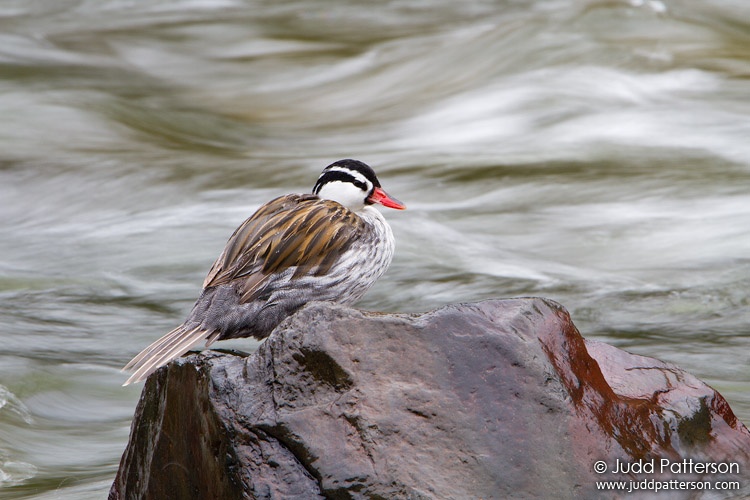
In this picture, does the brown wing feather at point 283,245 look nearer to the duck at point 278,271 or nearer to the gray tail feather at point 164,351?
the duck at point 278,271

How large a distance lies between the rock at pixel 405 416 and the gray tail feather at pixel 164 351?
87 centimetres

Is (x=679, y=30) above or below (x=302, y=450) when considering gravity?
above

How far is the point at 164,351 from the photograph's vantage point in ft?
17.5

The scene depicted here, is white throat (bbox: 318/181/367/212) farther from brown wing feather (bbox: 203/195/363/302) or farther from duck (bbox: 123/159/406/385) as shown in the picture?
brown wing feather (bbox: 203/195/363/302)

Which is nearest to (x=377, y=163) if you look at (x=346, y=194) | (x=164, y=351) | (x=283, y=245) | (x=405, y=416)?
(x=346, y=194)

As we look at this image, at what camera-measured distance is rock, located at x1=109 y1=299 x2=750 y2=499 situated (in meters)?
3.89

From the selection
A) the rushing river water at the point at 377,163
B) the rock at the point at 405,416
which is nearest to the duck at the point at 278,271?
the rushing river water at the point at 377,163

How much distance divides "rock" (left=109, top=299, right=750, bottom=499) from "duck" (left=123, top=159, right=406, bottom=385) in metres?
1.12

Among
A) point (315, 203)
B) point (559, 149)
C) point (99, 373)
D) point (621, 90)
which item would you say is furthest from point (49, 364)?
point (621, 90)

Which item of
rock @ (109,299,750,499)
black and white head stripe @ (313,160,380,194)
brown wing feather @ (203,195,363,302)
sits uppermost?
black and white head stripe @ (313,160,380,194)

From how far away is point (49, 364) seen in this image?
7805mm

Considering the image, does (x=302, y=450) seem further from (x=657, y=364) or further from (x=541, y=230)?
(x=541, y=230)

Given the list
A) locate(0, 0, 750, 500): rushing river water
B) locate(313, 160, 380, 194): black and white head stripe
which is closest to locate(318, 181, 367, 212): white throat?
locate(313, 160, 380, 194): black and white head stripe

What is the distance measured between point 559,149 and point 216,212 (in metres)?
3.85
